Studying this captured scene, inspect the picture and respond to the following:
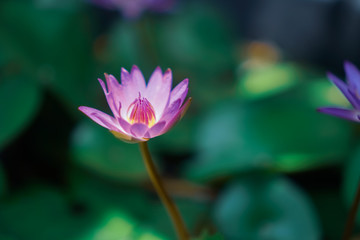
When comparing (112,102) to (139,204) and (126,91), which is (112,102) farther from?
(139,204)

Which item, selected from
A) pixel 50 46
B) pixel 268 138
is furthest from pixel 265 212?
pixel 50 46

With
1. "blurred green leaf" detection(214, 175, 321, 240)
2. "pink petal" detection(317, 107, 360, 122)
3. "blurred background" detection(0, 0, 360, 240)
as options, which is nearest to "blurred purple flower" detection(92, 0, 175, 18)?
"blurred background" detection(0, 0, 360, 240)

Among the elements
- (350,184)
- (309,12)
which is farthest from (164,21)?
(350,184)

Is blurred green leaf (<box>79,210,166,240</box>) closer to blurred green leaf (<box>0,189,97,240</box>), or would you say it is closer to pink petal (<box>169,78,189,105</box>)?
blurred green leaf (<box>0,189,97,240</box>)

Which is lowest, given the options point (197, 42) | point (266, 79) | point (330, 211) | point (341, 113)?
point (330, 211)

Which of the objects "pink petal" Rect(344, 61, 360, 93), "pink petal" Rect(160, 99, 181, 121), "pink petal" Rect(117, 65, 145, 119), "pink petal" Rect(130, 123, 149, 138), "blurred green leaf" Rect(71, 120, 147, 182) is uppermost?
"blurred green leaf" Rect(71, 120, 147, 182)

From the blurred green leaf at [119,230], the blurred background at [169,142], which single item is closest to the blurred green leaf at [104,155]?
the blurred background at [169,142]

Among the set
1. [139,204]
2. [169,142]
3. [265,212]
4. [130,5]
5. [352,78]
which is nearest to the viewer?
[352,78]
